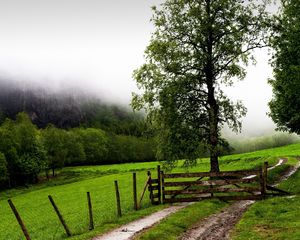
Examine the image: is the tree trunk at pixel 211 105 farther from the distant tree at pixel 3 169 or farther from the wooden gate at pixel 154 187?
the distant tree at pixel 3 169

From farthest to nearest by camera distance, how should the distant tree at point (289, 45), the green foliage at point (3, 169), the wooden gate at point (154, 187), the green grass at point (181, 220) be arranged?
the green foliage at point (3, 169), the distant tree at point (289, 45), the wooden gate at point (154, 187), the green grass at point (181, 220)

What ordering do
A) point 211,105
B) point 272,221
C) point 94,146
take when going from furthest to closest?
point 94,146 → point 211,105 → point 272,221

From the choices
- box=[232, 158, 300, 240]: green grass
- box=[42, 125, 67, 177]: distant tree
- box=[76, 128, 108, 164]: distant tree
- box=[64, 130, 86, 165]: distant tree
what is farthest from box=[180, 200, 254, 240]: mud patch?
box=[76, 128, 108, 164]: distant tree

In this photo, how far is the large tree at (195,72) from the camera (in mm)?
39031

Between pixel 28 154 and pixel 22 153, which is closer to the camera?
pixel 28 154

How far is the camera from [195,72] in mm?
40469

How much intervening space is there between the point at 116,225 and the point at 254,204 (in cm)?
1007

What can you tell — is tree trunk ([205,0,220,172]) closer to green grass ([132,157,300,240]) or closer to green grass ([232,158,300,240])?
green grass ([132,157,300,240])

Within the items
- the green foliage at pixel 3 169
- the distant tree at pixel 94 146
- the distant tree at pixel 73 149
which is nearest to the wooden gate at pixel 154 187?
the green foliage at pixel 3 169

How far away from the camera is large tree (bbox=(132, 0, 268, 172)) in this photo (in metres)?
39.0

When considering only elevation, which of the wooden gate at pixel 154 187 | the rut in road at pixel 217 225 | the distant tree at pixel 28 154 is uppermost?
the distant tree at pixel 28 154

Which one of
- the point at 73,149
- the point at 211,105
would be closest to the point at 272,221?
the point at 211,105

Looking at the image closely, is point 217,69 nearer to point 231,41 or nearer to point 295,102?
point 231,41

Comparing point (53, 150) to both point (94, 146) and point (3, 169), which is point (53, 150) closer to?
point (3, 169)
